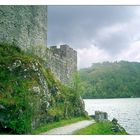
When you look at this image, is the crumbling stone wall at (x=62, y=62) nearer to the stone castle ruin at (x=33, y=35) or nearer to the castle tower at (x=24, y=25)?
the stone castle ruin at (x=33, y=35)

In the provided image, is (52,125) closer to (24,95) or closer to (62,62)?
(24,95)

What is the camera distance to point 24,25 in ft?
45.2

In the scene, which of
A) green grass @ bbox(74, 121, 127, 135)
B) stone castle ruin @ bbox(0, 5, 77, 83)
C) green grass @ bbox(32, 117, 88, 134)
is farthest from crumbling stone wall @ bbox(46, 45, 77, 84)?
green grass @ bbox(74, 121, 127, 135)

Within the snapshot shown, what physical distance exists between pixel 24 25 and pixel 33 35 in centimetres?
95

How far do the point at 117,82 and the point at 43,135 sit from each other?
25.3ft

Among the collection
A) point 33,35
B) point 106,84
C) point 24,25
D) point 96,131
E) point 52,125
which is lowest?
point 96,131

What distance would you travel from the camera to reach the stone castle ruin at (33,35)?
12.7 m

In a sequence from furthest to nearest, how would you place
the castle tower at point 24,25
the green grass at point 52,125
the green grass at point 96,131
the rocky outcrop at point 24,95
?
the castle tower at point 24,25 < the green grass at point 96,131 < the green grass at point 52,125 < the rocky outcrop at point 24,95

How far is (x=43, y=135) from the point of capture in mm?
10430

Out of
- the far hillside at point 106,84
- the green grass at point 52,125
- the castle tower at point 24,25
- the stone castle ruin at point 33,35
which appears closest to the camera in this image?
the green grass at point 52,125

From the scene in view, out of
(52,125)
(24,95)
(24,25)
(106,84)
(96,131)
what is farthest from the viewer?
(106,84)

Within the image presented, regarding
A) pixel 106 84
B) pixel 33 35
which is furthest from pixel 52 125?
pixel 106 84

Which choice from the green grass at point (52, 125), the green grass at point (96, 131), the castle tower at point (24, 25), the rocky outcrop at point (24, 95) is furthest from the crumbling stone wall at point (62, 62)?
the green grass at point (96, 131)

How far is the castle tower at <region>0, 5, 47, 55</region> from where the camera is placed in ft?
41.2
